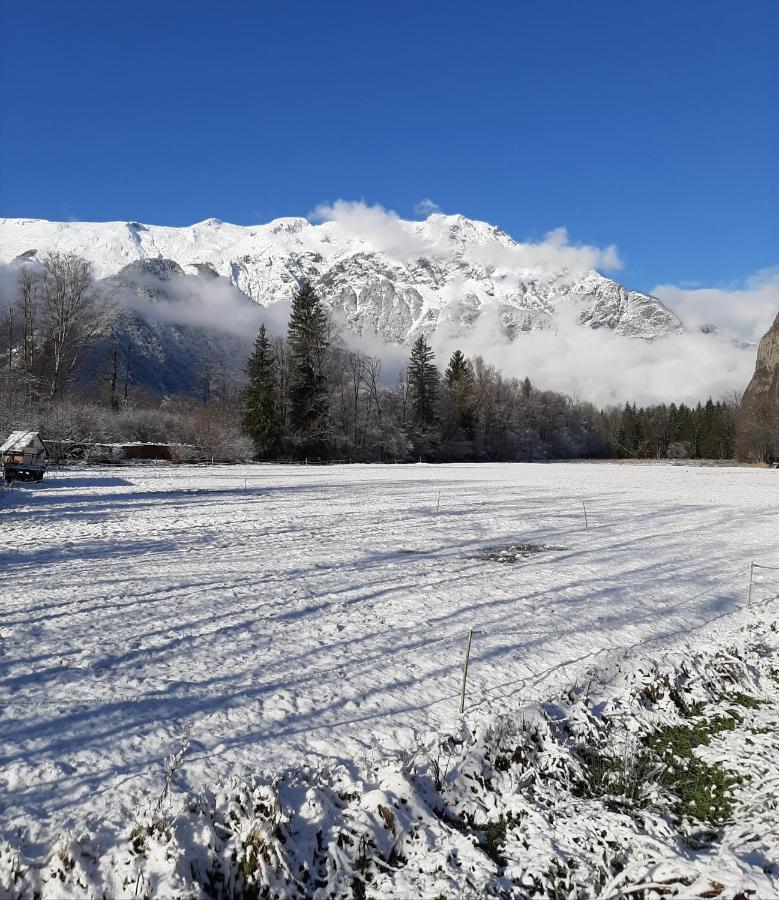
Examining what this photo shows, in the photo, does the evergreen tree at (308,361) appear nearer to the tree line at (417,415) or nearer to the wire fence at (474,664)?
the tree line at (417,415)

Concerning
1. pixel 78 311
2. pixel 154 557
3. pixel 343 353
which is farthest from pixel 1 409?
pixel 343 353

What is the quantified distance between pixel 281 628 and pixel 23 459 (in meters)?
23.1

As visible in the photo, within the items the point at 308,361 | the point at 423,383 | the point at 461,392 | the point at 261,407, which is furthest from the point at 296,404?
the point at 461,392

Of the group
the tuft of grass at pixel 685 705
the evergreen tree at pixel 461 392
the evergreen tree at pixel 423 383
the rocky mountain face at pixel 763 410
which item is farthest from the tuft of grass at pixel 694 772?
the rocky mountain face at pixel 763 410

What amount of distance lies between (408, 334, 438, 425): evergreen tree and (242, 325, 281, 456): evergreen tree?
2587 cm

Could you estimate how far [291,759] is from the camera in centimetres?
492

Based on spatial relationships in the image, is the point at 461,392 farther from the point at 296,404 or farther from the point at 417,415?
the point at 296,404

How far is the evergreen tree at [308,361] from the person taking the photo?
201 ft

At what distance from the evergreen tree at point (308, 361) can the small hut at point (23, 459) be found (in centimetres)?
3558

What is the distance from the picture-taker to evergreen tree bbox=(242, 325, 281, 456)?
186 feet

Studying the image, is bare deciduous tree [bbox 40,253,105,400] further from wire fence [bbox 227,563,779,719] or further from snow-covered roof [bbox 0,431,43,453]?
wire fence [bbox 227,563,779,719]

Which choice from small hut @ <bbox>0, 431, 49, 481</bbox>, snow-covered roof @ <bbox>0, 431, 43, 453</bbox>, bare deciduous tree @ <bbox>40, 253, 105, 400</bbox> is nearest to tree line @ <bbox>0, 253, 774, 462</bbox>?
bare deciduous tree @ <bbox>40, 253, 105, 400</bbox>

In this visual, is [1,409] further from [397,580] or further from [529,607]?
[529,607]

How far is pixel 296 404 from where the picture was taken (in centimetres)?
6138
